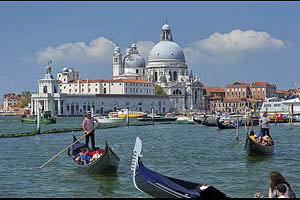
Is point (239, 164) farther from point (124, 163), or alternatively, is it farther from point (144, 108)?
point (144, 108)

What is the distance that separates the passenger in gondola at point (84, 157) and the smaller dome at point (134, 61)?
98802mm

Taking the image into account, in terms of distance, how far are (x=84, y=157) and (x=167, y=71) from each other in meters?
97.7

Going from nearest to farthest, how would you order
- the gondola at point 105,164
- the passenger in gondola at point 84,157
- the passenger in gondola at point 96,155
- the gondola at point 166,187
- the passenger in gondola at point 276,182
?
the passenger in gondola at point 276,182 < the gondola at point 166,187 < the gondola at point 105,164 < the passenger in gondola at point 96,155 < the passenger in gondola at point 84,157

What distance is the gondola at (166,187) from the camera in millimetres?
8562

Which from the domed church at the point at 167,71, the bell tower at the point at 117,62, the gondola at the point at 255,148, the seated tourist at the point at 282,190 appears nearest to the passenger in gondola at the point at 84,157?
the gondola at the point at 255,148

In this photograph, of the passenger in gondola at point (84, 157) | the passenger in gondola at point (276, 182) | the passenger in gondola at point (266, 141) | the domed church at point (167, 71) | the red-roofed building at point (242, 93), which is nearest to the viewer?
the passenger in gondola at point (276, 182)

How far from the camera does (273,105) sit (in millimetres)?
57656

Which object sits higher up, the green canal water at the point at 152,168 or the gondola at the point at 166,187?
the gondola at the point at 166,187

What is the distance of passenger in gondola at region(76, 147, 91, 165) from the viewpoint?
13.3 m

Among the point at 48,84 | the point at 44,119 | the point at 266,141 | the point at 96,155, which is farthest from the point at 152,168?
the point at 48,84

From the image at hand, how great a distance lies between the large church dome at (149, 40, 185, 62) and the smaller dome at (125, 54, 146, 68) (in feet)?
9.03

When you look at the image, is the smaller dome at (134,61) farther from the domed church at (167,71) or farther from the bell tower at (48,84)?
the bell tower at (48,84)

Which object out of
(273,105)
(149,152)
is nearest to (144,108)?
(273,105)

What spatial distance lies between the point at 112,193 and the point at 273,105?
48271 mm
